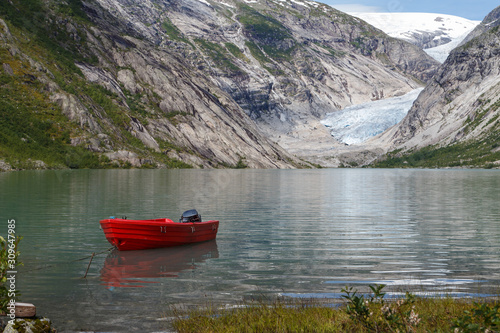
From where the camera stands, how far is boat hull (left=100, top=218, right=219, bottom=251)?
2967cm

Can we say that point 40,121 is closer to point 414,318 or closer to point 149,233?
point 149,233

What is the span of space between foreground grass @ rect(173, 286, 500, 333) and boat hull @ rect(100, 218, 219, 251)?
13433mm

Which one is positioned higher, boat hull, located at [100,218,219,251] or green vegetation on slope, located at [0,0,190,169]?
green vegetation on slope, located at [0,0,190,169]

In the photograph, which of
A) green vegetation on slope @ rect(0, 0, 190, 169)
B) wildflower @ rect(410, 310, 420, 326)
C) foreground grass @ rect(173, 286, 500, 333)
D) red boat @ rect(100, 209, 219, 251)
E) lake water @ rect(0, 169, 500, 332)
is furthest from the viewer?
green vegetation on slope @ rect(0, 0, 190, 169)

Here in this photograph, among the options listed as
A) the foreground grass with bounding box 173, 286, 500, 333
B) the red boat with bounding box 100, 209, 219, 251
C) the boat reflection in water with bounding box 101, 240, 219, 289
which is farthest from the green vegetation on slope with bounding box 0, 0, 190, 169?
the foreground grass with bounding box 173, 286, 500, 333

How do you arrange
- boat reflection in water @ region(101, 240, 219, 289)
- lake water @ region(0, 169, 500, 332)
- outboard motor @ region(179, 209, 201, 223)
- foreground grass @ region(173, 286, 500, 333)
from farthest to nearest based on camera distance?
outboard motor @ region(179, 209, 201, 223) → boat reflection in water @ region(101, 240, 219, 289) → lake water @ region(0, 169, 500, 332) → foreground grass @ region(173, 286, 500, 333)

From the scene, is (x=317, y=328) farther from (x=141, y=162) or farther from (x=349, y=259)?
(x=141, y=162)

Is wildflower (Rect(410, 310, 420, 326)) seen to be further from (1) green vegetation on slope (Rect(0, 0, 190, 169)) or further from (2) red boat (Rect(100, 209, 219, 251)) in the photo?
(1) green vegetation on slope (Rect(0, 0, 190, 169))

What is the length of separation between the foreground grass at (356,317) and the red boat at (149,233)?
529 inches

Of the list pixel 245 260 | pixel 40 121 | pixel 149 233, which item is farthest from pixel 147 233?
pixel 40 121

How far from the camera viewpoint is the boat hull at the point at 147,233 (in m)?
29.7

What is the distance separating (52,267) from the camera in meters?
25.5

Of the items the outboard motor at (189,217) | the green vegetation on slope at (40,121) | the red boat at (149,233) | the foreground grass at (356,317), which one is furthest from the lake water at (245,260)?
the green vegetation on slope at (40,121)

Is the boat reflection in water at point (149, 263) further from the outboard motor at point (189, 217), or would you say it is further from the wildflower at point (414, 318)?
the wildflower at point (414, 318)
